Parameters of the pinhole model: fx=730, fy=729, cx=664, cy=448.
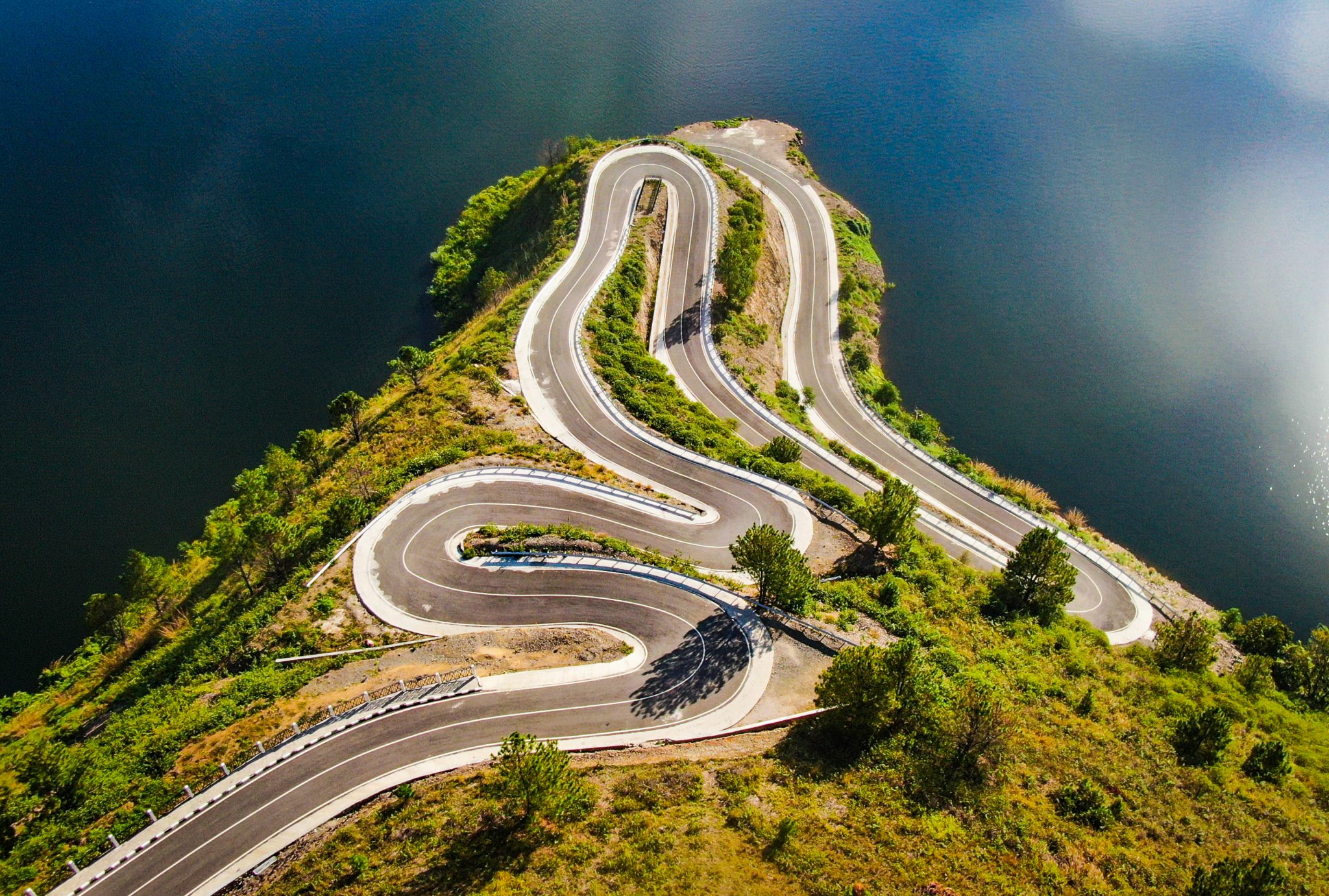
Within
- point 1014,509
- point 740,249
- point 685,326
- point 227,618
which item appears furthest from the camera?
point 740,249

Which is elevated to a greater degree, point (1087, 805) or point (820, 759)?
point (820, 759)

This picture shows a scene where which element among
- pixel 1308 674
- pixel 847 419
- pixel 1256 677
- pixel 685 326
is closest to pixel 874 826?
pixel 1256 677

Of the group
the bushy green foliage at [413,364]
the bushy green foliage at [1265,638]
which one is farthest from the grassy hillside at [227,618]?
the bushy green foliage at [1265,638]

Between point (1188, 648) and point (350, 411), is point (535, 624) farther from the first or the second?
point (1188, 648)

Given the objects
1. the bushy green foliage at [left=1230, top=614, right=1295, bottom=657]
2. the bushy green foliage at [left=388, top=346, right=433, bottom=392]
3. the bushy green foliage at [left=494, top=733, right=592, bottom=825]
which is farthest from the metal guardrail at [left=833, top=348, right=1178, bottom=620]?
the bushy green foliage at [left=388, top=346, right=433, bottom=392]

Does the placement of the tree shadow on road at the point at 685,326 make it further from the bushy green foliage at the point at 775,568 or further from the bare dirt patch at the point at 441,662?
the bare dirt patch at the point at 441,662

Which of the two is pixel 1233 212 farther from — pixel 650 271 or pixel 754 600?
pixel 754 600

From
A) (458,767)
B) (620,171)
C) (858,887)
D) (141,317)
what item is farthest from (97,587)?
(620,171)
